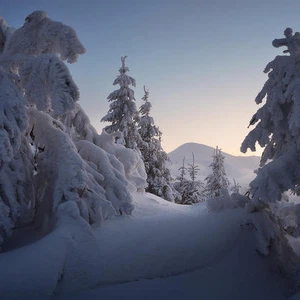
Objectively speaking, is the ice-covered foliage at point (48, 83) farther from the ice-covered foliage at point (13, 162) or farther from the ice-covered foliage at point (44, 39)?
the ice-covered foliage at point (44, 39)

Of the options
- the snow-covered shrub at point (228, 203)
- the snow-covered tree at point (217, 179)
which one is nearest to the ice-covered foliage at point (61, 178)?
the snow-covered shrub at point (228, 203)

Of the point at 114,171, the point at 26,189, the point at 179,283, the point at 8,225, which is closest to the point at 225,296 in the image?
the point at 179,283

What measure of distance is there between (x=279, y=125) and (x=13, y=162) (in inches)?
195

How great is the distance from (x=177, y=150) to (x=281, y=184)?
19302 centimetres

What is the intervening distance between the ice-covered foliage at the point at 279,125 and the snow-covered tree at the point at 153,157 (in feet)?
57.0

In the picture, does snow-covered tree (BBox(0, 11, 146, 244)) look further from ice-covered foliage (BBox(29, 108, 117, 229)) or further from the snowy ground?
the snowy ground

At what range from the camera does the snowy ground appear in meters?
3.34

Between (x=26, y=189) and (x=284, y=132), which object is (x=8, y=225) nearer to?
(x=26, y=189)

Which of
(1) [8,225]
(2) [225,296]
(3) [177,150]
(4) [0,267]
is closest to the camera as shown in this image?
(4) [0,267]

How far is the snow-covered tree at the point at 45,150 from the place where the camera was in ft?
13.9

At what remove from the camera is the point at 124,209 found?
5020mm

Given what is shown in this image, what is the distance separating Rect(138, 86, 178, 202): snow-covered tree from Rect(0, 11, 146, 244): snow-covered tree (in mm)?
17268

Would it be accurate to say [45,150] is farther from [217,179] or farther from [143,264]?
[217,179]

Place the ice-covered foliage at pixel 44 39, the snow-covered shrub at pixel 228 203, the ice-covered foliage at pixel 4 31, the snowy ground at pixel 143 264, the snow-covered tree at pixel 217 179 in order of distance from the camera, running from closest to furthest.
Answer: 1. the snowy ground at pixel 143 264
2. the ice-covered foliage at pixel 44 39
3. the snow-covered shrub at pixel 228 203
4. the ice-covered foliage at pixel 4 31
5. the snow-covered tree at pixel 217 179
